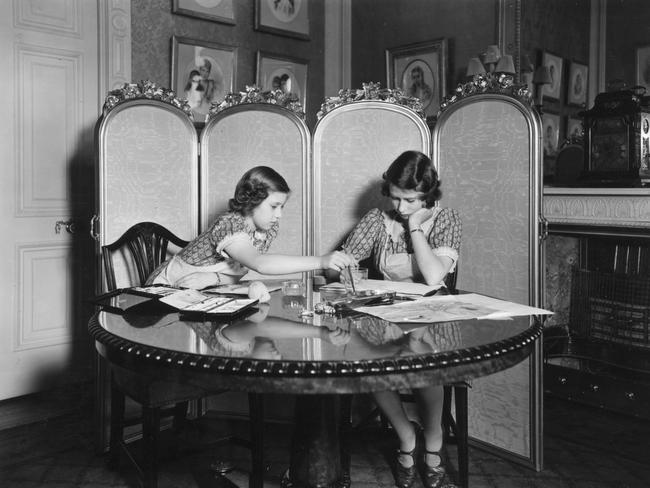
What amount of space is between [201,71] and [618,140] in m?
2.70

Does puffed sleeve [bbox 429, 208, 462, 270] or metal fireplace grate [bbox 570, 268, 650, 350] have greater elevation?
puffed sleeve [bbox 429, 208, 462, 270]

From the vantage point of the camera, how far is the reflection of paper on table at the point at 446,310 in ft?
5.49

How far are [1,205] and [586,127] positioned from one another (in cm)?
337

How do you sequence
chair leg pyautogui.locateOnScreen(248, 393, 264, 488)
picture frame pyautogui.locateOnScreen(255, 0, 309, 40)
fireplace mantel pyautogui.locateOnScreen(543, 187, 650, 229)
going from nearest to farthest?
chair leg pyautogui.locateOnScreen(248, 393, 264, 488)
fireplace mantel pyautogui.locateOnScreen(543, 187, 650, 229)
picture frame pyautogui.locateOnScreen(255, 0, 309, 40)

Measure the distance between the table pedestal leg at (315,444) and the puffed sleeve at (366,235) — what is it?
3.26ft

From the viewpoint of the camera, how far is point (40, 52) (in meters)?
3.59

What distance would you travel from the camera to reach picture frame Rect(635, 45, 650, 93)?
4.18 m

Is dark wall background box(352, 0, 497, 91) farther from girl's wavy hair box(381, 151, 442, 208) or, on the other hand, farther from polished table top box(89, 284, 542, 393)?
polished table top box(89, 284, 542, 393)

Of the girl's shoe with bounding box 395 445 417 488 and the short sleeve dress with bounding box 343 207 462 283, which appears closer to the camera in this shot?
the girl's shoe with bounding box 395 445 417 488

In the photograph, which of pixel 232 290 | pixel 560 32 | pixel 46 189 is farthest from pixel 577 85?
pixel 46 189

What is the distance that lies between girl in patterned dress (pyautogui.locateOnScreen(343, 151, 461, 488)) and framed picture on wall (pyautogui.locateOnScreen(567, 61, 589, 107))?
2635mm

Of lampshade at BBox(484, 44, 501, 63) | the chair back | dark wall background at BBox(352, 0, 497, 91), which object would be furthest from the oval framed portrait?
the chair back

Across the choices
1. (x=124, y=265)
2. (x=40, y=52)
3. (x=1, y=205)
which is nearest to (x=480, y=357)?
(x=124, y=265)

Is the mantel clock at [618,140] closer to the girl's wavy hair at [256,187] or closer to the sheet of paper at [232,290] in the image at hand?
the girl's wavy hair at [256,187]
